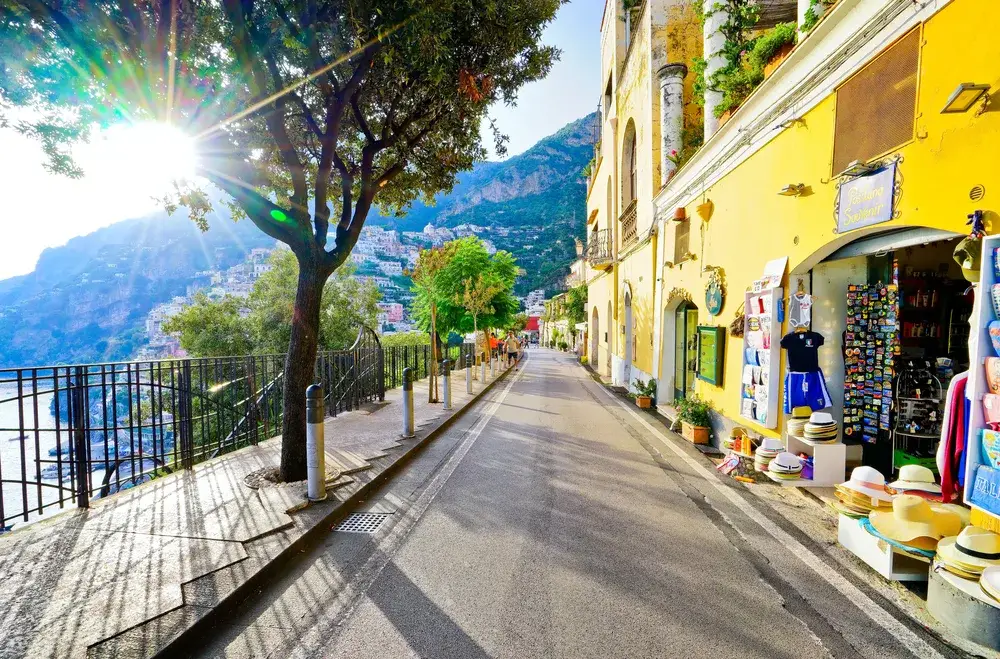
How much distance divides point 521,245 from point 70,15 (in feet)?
423

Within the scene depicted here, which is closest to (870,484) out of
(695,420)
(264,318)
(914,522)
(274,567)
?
(914,522)

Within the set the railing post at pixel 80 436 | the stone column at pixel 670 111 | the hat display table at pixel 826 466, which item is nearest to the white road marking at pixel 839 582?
the hat display table at pixel 826 466

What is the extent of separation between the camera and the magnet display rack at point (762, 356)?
5840mm

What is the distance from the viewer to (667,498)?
4926mm

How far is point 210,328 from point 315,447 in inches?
890

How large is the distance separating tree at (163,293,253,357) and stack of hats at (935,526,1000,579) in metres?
26.2

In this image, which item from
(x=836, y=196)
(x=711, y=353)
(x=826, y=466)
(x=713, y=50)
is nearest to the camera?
(x=836, y=196)

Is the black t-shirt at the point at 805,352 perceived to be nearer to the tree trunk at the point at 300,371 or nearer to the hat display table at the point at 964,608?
the hat display table at the point at 964,608

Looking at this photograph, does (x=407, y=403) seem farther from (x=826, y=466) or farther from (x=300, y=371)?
(x=826, y=466)

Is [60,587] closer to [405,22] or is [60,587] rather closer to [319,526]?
[319,526]

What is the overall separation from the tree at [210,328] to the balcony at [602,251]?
1904 cm

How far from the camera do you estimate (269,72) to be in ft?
17.5

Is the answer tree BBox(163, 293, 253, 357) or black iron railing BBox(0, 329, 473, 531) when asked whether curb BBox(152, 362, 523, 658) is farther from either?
tree BBox(163, 293, 253, 357)

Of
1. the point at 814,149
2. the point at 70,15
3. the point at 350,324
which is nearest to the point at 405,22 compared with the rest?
the point at 70,15
